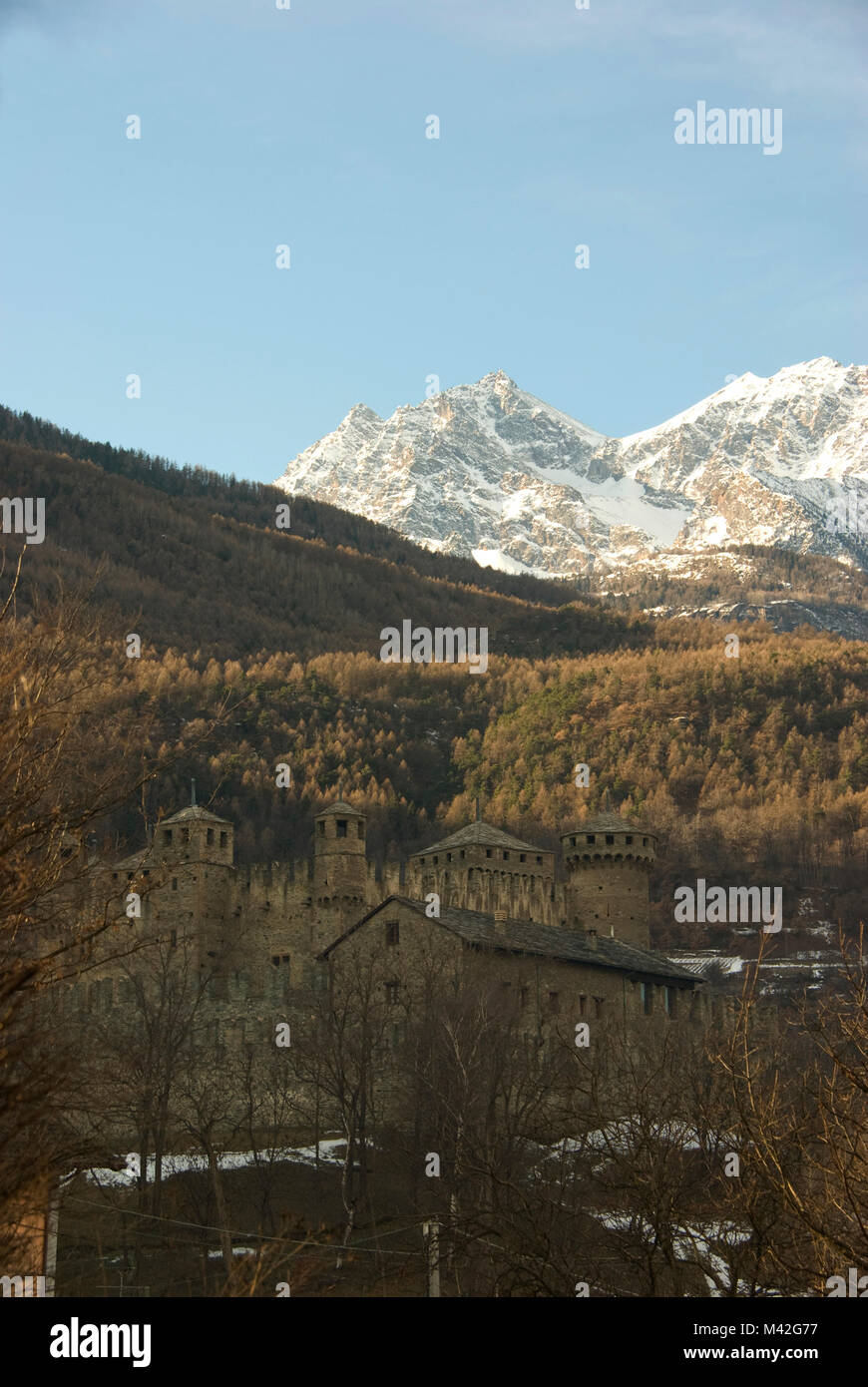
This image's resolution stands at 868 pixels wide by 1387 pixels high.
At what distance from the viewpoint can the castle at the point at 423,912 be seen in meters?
72.4

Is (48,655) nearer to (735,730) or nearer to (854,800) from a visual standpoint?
(854,800)

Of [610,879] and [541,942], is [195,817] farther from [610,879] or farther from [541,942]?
[610,879]

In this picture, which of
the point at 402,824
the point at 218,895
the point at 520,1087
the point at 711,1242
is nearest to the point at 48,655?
the point at 711,1242

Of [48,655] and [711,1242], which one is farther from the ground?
[48,655]

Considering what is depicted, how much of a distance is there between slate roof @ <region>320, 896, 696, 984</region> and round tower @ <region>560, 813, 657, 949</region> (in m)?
8.32

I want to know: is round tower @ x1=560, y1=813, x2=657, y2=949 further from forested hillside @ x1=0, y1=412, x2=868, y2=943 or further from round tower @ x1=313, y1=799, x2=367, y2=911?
forested hillside @ x1=0, y1=412, x2=868, y2=943

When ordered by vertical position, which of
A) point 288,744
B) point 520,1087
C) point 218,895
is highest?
point 288,744

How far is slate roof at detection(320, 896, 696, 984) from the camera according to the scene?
236 feet

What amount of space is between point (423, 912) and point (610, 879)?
24.4 m

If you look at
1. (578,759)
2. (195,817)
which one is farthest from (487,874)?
(578,759)

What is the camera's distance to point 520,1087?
5547 cm
